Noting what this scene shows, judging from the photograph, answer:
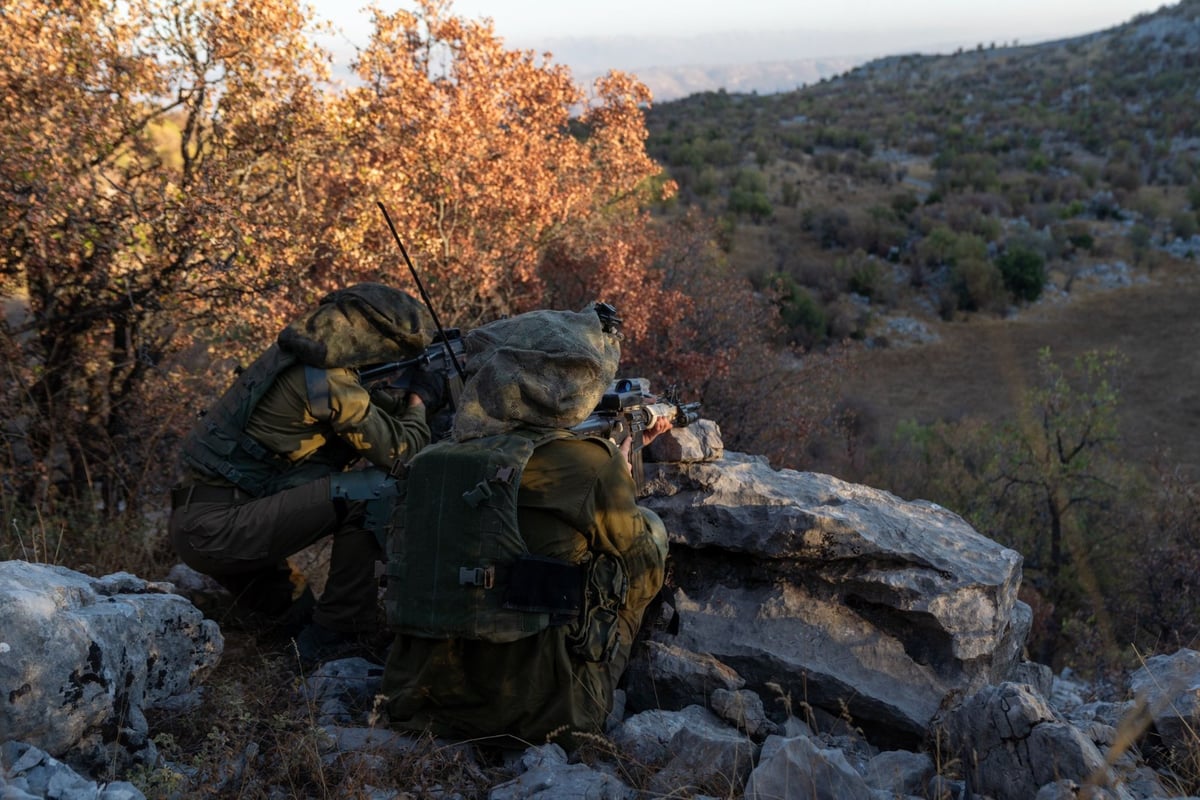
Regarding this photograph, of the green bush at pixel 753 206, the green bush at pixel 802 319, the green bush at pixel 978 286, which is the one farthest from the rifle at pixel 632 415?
the green bush at pixel 753 206

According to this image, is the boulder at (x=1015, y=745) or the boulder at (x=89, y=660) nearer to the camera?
the boulder at (x=89, y=660)

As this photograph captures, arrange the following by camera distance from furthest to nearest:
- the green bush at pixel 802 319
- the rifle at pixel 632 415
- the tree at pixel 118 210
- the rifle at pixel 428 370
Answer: the green bush at pixel 802 319
the tree at pixel 118 210
the rifle at pixel 428 370
the rifle at pixel 632 415

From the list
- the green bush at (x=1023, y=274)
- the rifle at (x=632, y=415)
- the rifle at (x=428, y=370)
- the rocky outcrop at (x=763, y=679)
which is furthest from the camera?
the green bush at (x=1023, y=274)

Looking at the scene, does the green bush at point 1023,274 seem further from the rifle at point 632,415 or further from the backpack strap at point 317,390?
the backpack strap at point 317,390

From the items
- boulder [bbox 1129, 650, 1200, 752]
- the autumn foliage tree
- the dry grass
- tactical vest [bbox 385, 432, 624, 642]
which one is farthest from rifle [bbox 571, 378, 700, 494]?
the dry grass

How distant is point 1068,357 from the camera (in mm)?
17891

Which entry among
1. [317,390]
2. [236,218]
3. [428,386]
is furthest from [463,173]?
[317,390]

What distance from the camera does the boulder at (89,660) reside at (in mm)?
2535

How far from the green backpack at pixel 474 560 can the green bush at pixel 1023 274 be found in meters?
20.4

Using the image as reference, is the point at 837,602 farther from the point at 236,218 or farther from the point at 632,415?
the point at 236,218

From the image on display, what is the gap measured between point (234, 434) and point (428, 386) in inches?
39.8

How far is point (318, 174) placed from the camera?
7.47 metres

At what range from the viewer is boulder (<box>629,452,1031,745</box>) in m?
3.80

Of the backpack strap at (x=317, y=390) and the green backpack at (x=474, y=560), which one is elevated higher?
the backpack strap at (x=317, y=390)
